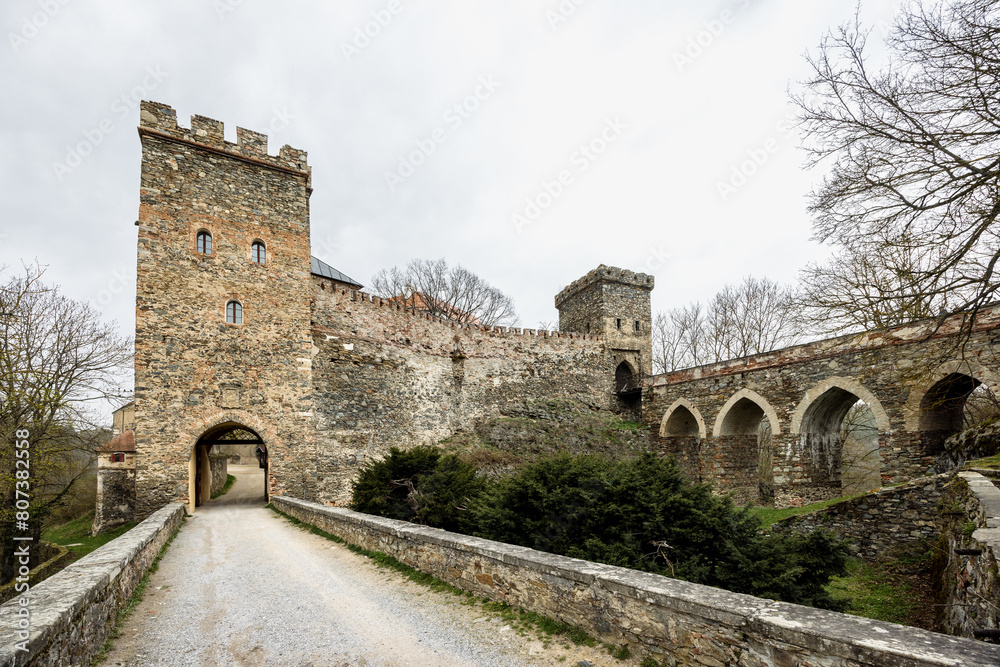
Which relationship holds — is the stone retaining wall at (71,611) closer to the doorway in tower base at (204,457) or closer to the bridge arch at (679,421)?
the doorway in tower base at (204,457)

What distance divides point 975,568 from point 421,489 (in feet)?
21.9

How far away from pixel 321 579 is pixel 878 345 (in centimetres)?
1425

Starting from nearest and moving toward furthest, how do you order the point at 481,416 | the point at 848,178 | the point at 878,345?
the point at 848,178
the point at 878,345
the point at 481,416

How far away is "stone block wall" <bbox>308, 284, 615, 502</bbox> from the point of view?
589 inches

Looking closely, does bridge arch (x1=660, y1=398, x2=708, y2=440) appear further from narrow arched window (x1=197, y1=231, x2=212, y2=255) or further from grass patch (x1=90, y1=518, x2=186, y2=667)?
grass patch (x1=90, y1=518, x2=186, y2=667)

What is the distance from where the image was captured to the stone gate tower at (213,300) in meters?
12.1

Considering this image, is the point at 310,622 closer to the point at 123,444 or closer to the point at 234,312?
the point at 234,312

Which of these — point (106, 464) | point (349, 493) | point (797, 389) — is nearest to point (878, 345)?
point (797, 389)

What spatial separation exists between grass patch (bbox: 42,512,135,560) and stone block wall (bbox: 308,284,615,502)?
4222mm

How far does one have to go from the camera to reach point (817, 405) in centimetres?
1477

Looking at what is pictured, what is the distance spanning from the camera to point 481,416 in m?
20.0

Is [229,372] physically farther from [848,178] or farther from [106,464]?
[848,178]

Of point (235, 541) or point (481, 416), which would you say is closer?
point (235, 541)

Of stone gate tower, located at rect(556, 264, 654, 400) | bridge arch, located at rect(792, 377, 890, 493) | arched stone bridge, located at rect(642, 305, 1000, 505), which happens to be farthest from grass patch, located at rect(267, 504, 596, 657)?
stone gate tower, located at rect(556, 264, 654, 400)
